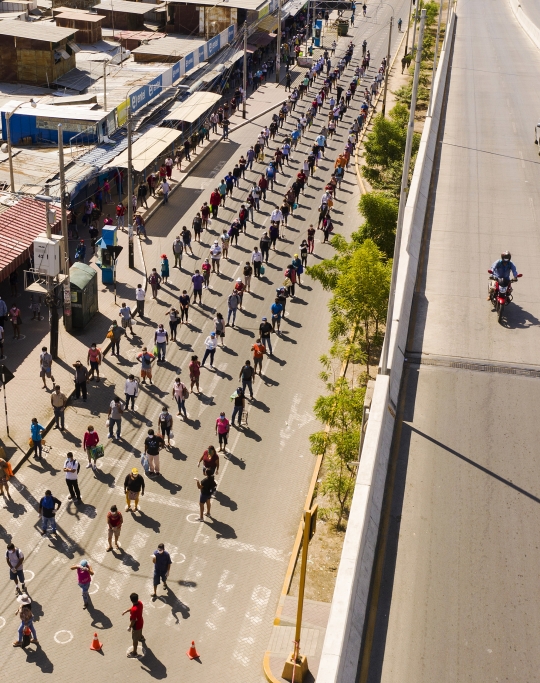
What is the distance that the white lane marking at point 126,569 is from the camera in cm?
1783

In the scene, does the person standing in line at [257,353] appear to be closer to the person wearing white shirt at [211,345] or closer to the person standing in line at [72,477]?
the person wearing white shirt at [211,345]

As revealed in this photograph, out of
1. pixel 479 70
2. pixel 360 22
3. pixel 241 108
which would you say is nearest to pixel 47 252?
pixel 241 108

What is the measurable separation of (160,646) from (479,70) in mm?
46963

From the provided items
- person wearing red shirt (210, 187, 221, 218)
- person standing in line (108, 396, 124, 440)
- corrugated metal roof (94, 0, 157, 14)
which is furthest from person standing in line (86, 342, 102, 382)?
corrugated metal roof (94, 0, 157, 14)

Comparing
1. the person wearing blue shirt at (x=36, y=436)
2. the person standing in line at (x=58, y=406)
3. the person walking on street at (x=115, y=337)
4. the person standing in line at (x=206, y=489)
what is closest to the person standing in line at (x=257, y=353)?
the person walking on street at (x=115, y=337)

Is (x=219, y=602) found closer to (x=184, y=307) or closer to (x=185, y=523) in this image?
(x=185, y=523)

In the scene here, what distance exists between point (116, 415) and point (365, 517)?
32.3 feet

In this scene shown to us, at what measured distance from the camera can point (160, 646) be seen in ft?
54.3

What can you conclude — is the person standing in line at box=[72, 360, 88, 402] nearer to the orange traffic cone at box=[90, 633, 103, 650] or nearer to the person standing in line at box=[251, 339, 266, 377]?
the person standing in line at box=[251, 339, 266, 377]

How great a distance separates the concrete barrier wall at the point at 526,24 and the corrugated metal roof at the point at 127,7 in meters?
26.7

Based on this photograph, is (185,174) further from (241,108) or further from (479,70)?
(479,70)

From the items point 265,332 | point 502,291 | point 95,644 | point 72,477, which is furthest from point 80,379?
point 502,291

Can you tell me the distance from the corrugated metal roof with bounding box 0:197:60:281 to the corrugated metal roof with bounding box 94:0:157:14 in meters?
34.7

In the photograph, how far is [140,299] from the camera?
28266 mm
